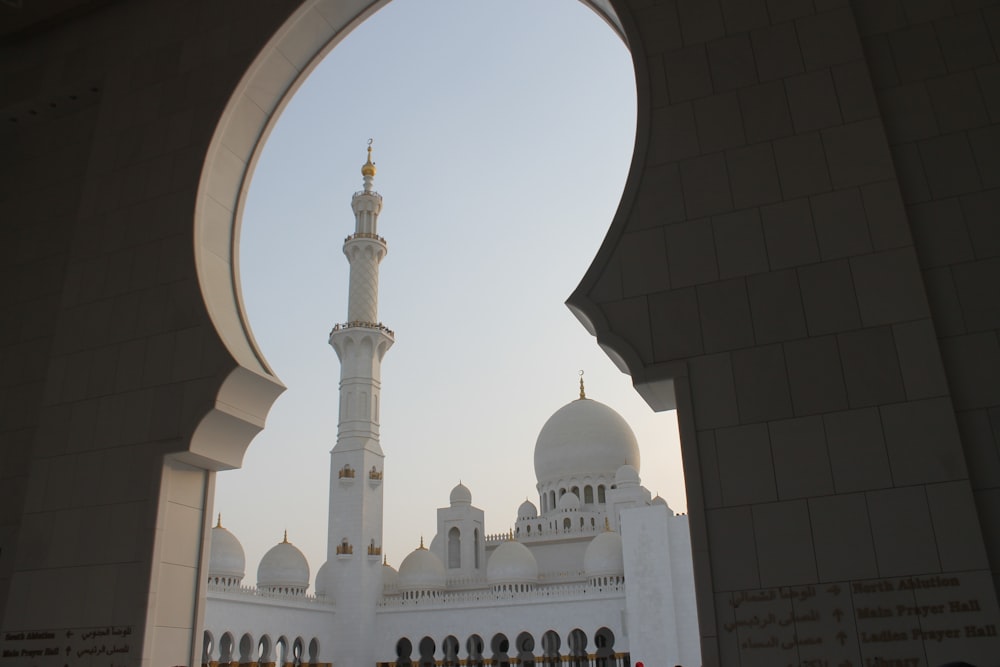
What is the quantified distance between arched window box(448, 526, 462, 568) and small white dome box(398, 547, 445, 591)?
6.31ft

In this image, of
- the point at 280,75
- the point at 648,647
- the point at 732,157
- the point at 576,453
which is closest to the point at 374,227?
the point at 576,453

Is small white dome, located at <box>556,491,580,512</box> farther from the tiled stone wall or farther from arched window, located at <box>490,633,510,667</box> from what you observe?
the tiled stone wall

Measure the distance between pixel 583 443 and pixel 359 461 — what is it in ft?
24.7

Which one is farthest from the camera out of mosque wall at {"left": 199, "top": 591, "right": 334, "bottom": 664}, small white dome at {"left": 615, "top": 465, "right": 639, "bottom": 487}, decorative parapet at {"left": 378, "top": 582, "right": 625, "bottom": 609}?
small white dome at {"left": 615, "top": 465, "right": 639, "bottom": 487}

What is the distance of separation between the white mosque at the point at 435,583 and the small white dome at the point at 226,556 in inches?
1.4

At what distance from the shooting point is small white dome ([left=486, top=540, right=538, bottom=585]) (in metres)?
19.4

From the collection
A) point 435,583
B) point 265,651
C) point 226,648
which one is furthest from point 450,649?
point 226,648

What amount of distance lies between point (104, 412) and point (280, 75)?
220 cm

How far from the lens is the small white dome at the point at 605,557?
1831 centimetres

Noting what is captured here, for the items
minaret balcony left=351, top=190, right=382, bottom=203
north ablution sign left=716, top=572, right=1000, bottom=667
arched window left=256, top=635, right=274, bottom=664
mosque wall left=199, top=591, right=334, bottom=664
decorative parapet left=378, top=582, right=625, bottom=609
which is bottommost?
north ablution sign left=716, top=572, right=1000, bottom=667

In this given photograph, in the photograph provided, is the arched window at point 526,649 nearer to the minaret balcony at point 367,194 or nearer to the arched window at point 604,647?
the arched window at point 604,647

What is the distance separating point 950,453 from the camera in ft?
8.99

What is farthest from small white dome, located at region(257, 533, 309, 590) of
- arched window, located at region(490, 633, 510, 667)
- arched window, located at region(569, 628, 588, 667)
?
arched window, located at region(569, 628, 588, 667)

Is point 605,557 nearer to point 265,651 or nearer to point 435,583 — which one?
point 435,583
